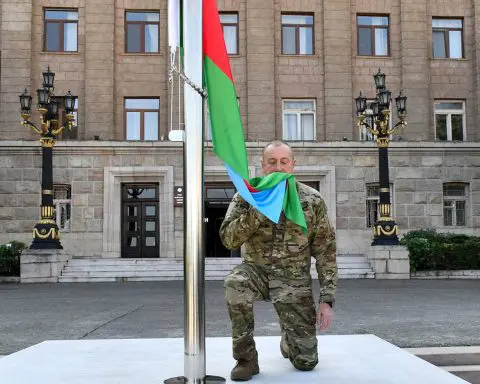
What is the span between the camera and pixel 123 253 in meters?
23.0

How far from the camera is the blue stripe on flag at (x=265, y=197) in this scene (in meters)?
3.44

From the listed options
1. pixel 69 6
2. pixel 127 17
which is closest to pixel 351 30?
pixel 127 17

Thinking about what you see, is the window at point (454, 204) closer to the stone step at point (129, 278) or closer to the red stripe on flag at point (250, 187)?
the stone step at point (129, 278)

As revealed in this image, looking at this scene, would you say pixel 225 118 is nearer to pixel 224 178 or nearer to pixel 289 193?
pixel 289 193

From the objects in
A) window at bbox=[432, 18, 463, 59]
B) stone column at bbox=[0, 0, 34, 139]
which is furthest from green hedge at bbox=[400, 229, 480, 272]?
stone column at bbox=[0, 0, 34, 139]

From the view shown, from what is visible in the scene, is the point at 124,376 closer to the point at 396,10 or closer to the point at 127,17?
the point at 127,17

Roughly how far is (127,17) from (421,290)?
17.2 meters

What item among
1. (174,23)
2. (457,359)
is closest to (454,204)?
(457,359)

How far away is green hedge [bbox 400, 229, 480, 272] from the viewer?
1894 cm

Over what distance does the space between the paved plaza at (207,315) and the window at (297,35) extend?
12.9 meters

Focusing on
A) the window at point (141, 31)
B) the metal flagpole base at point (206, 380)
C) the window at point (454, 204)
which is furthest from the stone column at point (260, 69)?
the metal flagpole base at point (206, 380)

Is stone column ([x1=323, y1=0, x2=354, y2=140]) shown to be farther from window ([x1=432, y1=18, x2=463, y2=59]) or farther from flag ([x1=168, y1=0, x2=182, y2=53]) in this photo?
flag ([x1=168, y1=0, x2=182, y2=53])

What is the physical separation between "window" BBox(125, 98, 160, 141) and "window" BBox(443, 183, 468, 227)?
12.9 metres

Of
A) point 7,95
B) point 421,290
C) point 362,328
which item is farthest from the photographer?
point 7,95
